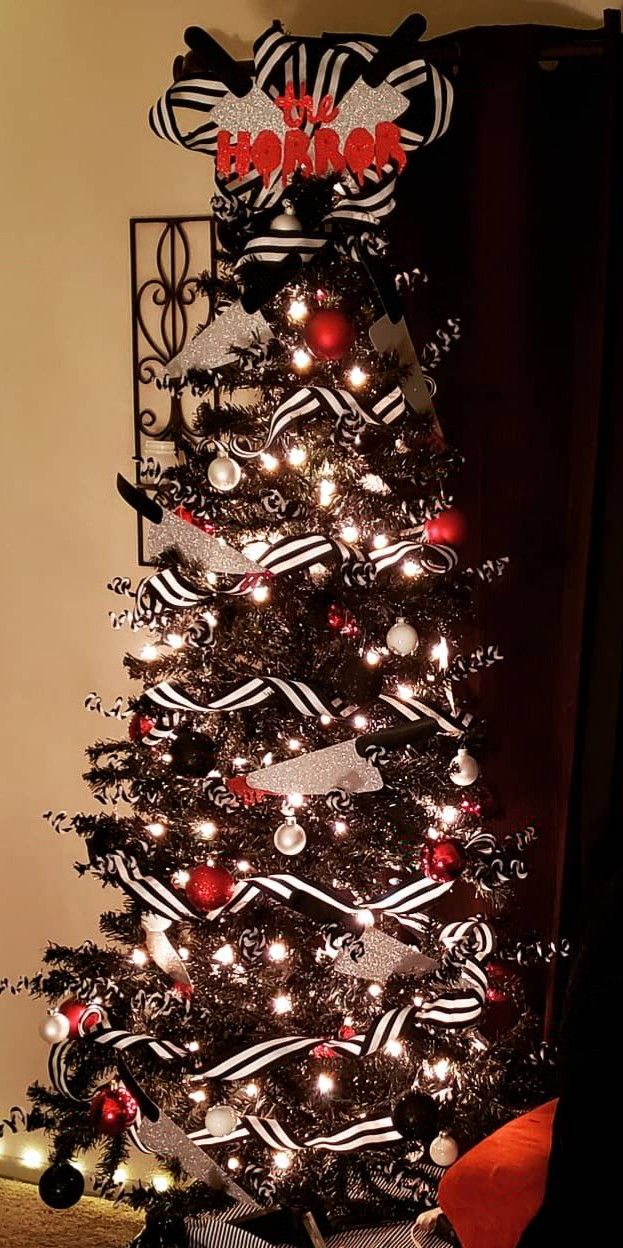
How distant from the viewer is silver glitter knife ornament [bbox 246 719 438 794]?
1.86 meters

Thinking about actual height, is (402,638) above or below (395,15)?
below

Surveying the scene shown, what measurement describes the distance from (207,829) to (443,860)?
0.41 metres

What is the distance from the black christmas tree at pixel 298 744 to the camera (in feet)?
6.02

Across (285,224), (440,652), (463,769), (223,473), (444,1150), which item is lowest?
(444,1150)

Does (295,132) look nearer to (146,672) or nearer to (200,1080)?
(146,672)

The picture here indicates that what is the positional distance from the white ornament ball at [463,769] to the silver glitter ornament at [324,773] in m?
0.15

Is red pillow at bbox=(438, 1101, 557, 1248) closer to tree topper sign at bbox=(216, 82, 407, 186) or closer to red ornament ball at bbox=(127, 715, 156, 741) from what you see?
red ornament ball at bbox=(127, 715, 156, 741)

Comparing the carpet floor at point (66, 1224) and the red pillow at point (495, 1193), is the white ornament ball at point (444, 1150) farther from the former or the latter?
the carpet floor at point (66, 1224)

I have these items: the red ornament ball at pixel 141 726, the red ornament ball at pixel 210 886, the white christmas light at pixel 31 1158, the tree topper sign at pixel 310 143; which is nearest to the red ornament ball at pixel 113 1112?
the red ornament ball at pixel 210 886

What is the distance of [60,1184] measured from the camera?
6.93ft

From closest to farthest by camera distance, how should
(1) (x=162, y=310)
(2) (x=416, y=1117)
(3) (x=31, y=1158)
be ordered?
(2) (x=416, y=1117) < (1) (x=162, y=310) < (3) (x=31, y=1158)

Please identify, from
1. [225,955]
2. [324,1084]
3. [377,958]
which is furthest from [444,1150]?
[225,955]

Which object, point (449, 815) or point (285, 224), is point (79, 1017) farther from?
point (285, 224)

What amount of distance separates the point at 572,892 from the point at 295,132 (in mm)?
1525
